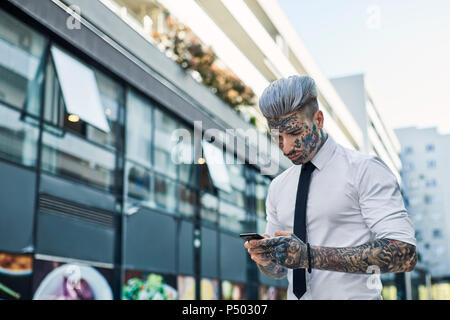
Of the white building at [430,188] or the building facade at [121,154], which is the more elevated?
the white building at [430,188]

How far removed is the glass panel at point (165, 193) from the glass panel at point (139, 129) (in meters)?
0.58

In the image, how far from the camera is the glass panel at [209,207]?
13344 millimetres

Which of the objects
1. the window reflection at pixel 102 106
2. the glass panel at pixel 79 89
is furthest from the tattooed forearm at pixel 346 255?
the glass panel at pixel 79 89

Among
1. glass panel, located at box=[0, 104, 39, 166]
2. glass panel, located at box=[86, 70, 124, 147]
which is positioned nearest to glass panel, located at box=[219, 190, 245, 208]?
glass panel, located at box=[86, 70, 124, 147]

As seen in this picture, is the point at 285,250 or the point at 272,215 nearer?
the point at 285,250

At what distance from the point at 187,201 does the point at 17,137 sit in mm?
5538

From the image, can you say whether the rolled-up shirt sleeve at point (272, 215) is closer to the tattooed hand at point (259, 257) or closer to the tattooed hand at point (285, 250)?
the tattooed hand at point (259, 257)

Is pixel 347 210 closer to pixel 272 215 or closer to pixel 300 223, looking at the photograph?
pixel 300 223

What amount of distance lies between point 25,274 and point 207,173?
21.6 feet

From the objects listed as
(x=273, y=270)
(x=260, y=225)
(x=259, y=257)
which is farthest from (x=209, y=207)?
(x=259, y=257)

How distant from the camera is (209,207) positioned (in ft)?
44.9

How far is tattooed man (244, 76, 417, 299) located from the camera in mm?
1724

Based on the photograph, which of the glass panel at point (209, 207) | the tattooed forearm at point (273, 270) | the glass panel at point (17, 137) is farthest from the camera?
the glass panel at point (209, 207)

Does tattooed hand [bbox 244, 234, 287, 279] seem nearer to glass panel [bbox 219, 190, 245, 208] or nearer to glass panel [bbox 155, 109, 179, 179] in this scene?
glass panel [bbox 155, 109, 179, 179]
